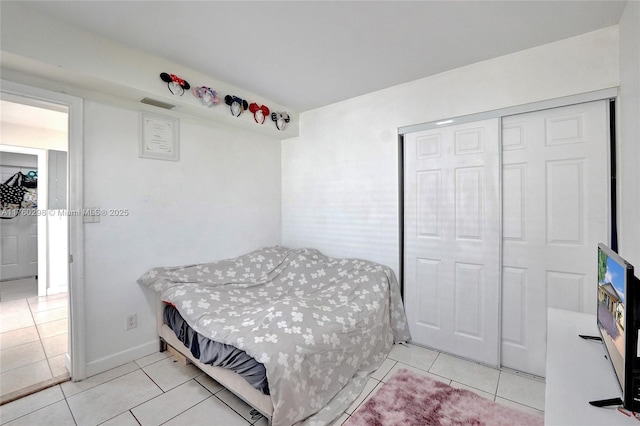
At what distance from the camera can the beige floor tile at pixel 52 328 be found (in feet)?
8.93

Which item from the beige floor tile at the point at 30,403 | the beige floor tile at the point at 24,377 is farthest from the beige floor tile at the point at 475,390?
the beige floor tile at the point at 24,377

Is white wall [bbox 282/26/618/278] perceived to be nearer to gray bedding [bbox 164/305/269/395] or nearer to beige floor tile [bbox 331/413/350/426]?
beige floor tile [bbox 331/413/350/426]

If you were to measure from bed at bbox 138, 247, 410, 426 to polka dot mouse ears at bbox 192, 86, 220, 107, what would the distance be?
1.49m

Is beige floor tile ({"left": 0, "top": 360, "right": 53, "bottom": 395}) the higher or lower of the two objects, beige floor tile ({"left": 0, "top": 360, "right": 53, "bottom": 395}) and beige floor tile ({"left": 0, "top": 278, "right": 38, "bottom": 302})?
the lower

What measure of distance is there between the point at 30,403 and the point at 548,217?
12.1ft

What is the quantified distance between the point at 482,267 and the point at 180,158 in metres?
2.80

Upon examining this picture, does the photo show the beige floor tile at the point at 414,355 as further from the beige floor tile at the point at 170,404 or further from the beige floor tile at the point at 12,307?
the beige floor tile at the point at 12,307

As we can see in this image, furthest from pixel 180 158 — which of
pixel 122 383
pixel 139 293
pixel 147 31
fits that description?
pixel 122 383

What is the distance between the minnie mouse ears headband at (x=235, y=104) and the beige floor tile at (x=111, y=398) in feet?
7.61

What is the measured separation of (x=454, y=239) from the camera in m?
2.36

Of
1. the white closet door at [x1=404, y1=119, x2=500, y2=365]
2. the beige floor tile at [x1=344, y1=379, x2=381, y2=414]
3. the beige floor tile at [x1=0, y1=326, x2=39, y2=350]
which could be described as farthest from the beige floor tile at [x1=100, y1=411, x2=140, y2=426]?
the white closet door at [x1=404, y1=119, x2=500, y2=365]

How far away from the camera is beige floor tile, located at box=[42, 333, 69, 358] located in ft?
7.82

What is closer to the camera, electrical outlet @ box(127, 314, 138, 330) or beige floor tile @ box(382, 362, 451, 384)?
beige floor tile @ box(382, 362, 451, 384)

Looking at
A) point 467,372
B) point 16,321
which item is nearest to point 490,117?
point 467,372
